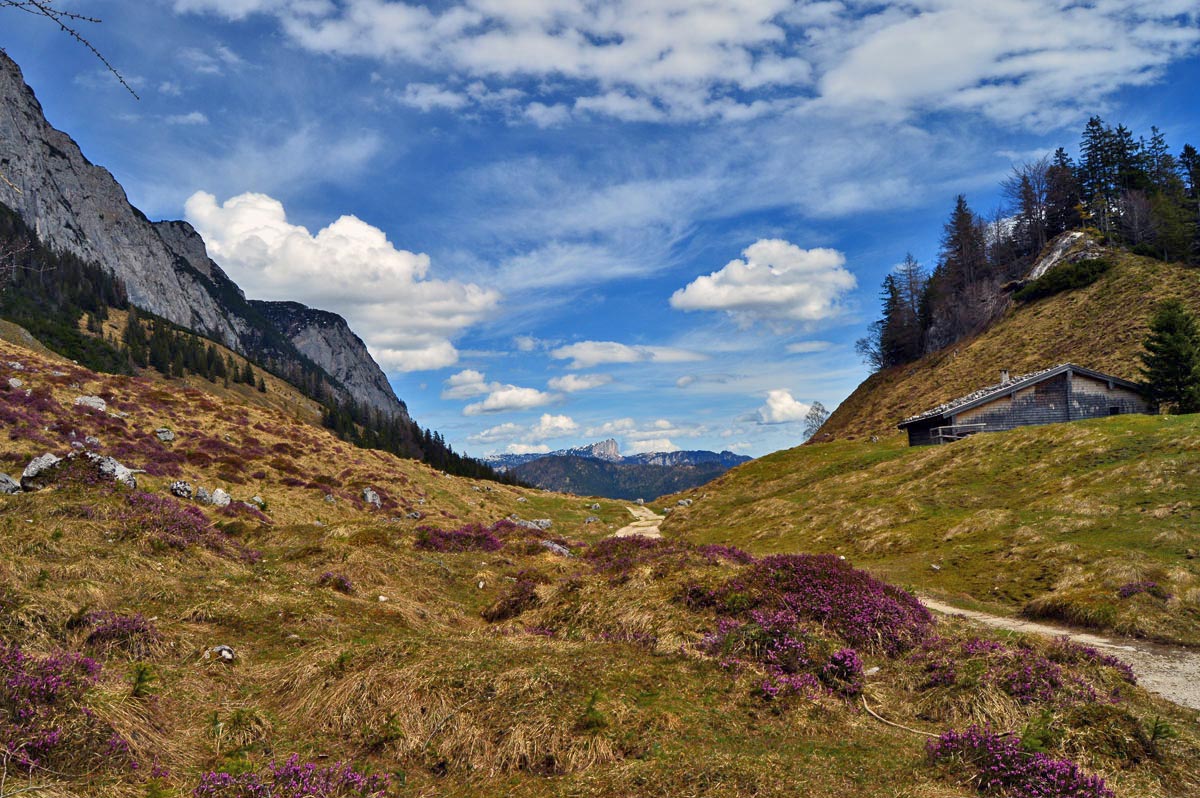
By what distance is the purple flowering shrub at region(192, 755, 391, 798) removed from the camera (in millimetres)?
6656

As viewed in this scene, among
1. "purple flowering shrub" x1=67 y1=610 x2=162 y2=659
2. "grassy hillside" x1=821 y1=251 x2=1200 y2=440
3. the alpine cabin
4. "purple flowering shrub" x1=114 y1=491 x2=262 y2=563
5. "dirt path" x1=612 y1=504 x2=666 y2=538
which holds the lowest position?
"dirt path" x1=612 y1=504 x2=666 y2=538

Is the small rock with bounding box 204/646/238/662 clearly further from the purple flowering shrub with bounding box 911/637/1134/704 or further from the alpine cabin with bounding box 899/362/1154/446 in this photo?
the alpine cabin with bounding box 899/362/1154/446

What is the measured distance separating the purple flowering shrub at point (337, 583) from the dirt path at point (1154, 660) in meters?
19.5

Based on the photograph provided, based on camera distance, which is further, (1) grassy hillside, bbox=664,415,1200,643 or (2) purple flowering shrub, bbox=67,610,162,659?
(1) grassy hillside, bbox=664,415,1200,643

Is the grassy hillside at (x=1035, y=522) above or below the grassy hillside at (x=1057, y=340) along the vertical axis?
below

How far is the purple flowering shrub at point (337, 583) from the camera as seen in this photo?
17359mm

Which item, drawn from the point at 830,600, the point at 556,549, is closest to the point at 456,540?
the point at 556,549

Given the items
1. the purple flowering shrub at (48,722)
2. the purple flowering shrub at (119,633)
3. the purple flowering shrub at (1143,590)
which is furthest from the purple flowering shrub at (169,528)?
the purple flowering shrub at (1143,590)

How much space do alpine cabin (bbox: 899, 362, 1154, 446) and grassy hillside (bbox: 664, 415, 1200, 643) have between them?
5.91 m

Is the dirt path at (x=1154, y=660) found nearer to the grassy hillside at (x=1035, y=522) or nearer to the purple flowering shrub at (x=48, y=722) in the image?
the grassy hillside at (x=1035, y=522)

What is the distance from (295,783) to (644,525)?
58.3 m

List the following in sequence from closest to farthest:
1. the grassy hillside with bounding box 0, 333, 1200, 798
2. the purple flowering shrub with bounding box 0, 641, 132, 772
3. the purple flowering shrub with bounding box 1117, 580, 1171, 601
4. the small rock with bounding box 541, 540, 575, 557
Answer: the purple flowering shrub with bounding box 0, 641, 132, 772 → the grassy hillside with bounding box 0, 333, 1200, 798 → the purple flowering shrub with bounding box 1117, 580, 1171, 601 → the small rock with bounding box 541, 540, 575, 557

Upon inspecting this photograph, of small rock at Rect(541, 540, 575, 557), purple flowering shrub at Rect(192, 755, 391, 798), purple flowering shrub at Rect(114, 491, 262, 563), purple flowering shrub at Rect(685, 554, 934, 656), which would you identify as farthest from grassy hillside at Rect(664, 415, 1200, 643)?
purple flowering shrub at Rect(114, 491, 262, 563)

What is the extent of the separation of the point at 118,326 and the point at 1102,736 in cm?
23288
